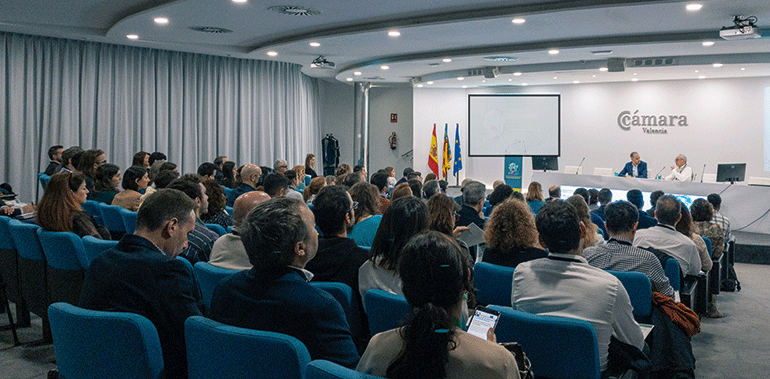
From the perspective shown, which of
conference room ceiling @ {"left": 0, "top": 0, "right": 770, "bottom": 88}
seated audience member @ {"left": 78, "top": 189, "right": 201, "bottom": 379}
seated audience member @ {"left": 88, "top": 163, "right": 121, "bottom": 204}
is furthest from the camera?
conference room ceiling @ {"left": 0, "top": 0, "right": 770, "bottom": 88}

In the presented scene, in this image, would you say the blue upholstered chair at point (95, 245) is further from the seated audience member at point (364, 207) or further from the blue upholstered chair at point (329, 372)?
the blue upholstered chair at point (329, 372)

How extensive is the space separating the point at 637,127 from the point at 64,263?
13.0 metres

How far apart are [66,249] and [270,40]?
6768mm

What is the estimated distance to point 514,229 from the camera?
3.33 meters

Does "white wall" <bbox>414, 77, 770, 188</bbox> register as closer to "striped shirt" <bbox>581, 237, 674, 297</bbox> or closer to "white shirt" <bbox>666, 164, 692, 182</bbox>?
"white shirt" <bbox>666, 164, 692, 182</bbox>

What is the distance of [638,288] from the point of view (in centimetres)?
317

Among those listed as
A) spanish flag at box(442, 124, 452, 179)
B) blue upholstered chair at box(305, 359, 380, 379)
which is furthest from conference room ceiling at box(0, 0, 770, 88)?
blue upholstered chair at box(305, 359, 380, 379)

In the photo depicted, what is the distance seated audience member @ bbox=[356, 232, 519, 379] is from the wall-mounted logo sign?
44.1ft

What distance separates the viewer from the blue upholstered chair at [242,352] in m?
1.67

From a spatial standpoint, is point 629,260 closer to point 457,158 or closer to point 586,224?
point 586,224

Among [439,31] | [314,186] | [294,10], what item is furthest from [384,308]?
[439,31]

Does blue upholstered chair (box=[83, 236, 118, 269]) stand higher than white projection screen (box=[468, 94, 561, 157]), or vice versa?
white projection screen (box=[468, 94, 561, 157])

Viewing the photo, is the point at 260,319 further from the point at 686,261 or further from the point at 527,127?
the point at 527,127

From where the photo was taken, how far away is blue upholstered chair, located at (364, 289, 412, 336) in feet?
7.75
